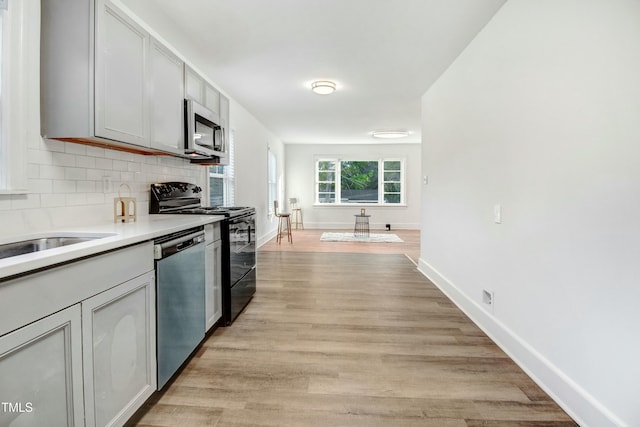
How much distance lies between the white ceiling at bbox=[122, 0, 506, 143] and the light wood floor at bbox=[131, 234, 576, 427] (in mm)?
2509

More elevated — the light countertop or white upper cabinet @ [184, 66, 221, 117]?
white upper cabinet @ [184, 66, 221, 117]

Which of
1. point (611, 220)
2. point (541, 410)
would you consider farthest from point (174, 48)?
point (541, 410)

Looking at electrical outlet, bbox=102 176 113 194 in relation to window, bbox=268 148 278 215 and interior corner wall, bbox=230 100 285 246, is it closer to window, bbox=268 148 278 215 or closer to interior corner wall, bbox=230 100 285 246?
interior corner wall, bbox=230 100 285 246

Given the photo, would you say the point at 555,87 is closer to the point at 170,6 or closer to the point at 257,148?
the point at 170,6

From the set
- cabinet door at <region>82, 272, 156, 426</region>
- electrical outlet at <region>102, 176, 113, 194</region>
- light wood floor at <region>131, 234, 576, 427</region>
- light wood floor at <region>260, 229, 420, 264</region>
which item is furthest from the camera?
light wood floor at <region>260, 229, 420, 264</region>

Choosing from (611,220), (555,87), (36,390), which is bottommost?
(36,390)

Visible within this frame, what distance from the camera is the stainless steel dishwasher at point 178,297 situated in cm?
174

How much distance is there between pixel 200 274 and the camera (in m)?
2.23

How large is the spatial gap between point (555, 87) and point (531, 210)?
72 centimetres

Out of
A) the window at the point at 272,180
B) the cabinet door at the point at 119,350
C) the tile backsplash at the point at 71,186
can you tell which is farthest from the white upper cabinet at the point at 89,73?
the window at the point at 272,180

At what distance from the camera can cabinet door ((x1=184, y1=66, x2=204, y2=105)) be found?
9.14ft

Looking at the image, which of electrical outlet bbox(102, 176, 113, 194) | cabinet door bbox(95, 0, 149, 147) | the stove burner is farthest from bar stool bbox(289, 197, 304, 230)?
cabinet door bbox(95, 0, 149, 147)

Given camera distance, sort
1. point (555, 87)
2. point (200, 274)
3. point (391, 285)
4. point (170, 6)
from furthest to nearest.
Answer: point (391, 285), point (170, 6), point (200, 274), point (555, 87)

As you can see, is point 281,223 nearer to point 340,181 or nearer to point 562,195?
point 340,181
